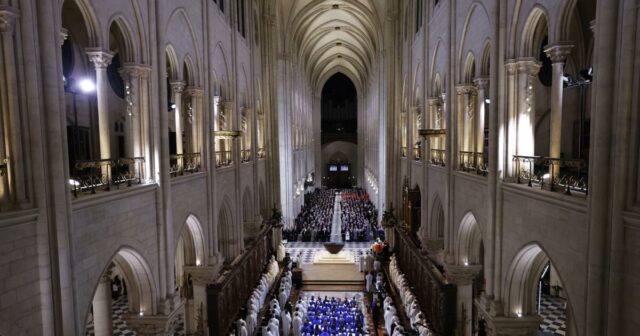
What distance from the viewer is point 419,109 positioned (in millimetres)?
18781

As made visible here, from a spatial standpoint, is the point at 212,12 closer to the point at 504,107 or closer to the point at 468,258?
the point at 504,107

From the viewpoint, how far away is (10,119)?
215 inches

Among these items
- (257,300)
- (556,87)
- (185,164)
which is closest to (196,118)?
(185,164)

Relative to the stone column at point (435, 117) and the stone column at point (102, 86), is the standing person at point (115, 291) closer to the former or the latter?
the stone column at point (102, 86)

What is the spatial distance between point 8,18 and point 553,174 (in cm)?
856

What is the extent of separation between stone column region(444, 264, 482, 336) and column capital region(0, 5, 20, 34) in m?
12.0

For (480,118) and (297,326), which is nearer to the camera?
(480,118)

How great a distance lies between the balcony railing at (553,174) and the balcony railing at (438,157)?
5433 millimetres

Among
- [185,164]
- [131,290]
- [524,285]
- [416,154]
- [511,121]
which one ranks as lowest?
[131,290]

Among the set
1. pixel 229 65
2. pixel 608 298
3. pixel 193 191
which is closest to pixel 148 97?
pixel 193 191

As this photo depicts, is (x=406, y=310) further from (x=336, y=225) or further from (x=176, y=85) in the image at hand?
(x=336, y=225)

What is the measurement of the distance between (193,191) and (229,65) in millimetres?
6269

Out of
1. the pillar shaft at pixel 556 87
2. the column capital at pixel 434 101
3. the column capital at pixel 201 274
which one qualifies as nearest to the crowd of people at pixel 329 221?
the column capital at pixel 434 101

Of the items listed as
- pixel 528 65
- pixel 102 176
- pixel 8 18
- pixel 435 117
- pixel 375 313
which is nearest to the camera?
pixel 8 18
